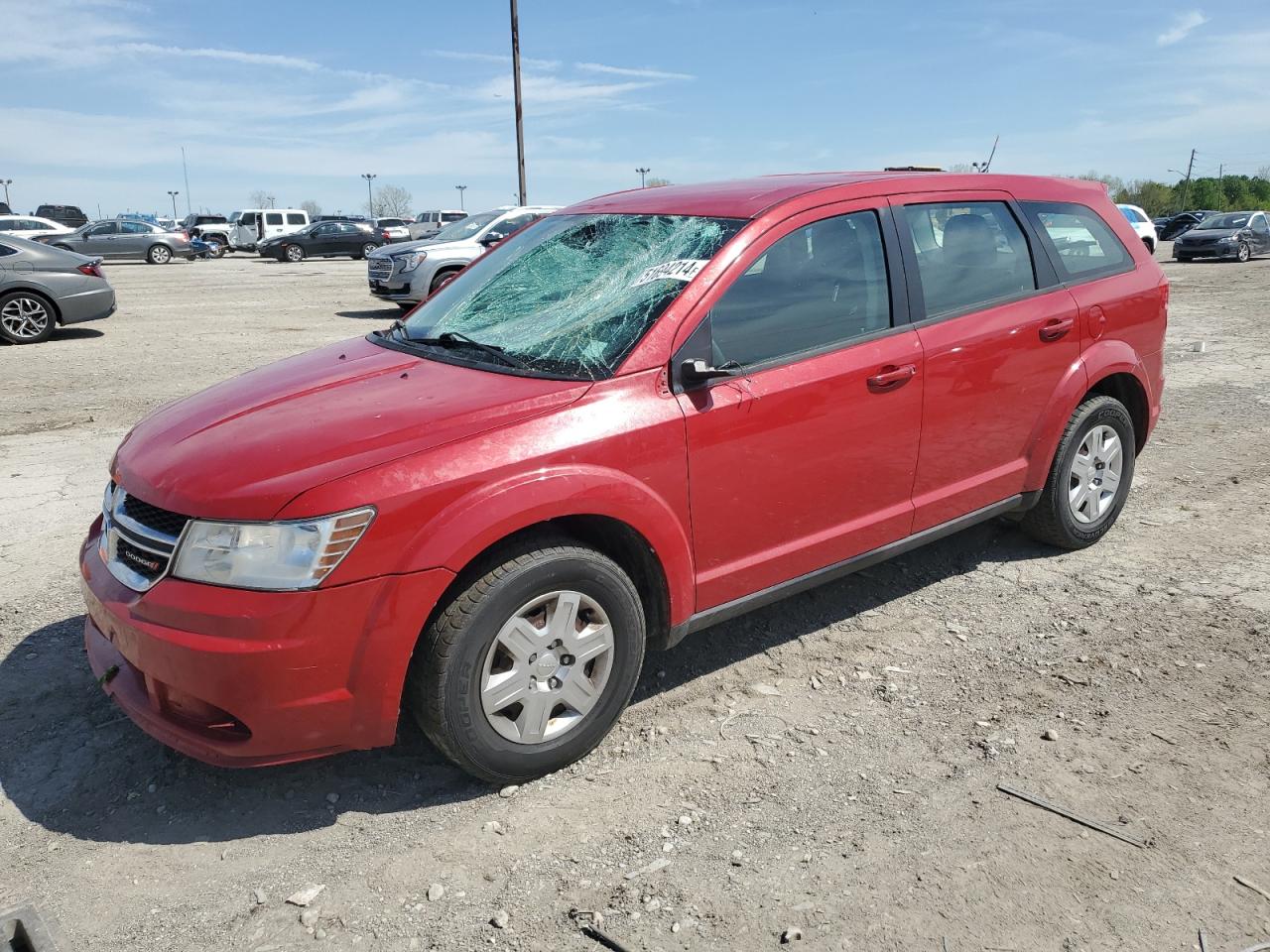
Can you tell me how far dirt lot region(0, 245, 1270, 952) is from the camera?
2.55 m

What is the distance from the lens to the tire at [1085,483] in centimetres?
462

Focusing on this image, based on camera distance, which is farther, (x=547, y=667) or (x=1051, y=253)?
(x=1051, y=253)

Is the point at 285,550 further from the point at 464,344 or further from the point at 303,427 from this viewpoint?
the point at 464,344

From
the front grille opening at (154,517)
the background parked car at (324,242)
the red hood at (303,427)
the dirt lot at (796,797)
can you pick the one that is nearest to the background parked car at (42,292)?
the dirt lot at (796,797)

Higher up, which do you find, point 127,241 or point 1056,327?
point 1056,327

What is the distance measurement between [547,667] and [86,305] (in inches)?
496

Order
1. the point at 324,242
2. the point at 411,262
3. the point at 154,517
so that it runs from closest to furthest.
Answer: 1. the point at 154,517
2. the point at 411,262
3. the point at 324,242

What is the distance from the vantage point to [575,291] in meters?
3.73

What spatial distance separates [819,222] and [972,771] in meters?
1.99

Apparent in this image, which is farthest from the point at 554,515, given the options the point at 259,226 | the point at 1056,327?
the point at 259,226

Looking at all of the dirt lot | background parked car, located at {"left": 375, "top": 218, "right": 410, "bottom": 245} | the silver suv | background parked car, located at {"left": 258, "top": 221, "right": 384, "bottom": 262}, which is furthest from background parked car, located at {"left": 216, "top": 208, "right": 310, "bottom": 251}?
the dirt lot

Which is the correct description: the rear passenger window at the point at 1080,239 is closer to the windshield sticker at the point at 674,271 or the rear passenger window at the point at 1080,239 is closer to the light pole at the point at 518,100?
the windshield sticker at the point at 674,271

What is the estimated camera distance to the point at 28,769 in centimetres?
327

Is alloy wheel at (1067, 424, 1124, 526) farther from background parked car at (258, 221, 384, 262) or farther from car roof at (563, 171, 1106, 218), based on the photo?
background parked car at (258, 221, 384, 262)
